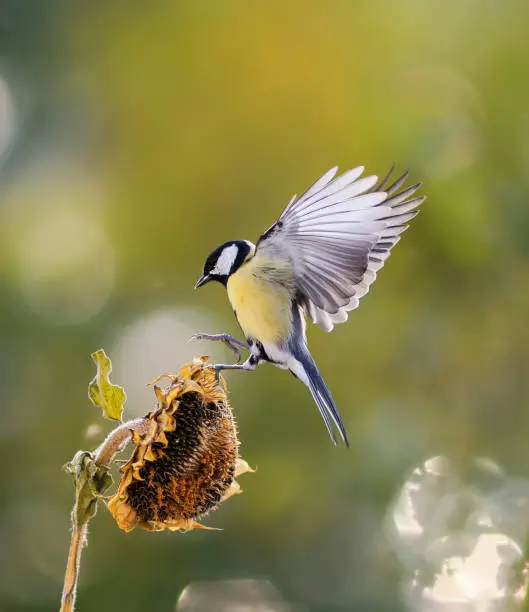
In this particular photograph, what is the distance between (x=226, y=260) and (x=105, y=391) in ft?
1.26

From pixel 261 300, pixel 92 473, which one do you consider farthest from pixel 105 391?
pixel 261 300

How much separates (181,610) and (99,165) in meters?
1.60

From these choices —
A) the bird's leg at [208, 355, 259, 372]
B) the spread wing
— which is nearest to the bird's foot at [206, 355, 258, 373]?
the bird's leg at [208, 355, 259, 372]

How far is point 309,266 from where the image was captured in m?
1.66

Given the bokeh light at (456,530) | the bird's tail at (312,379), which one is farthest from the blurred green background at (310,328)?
the bird's tail at (312,379)

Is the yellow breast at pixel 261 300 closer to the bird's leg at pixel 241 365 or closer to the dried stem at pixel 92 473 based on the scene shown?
the bird's leg at pixel 241 365

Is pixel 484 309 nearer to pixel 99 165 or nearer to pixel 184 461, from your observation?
pixel 99 165

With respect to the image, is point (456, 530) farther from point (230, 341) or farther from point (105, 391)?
point (105, 391)

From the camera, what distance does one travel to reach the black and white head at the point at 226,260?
1670 mm

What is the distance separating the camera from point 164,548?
3086 mm

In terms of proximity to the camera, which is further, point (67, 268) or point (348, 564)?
point (67, 268)

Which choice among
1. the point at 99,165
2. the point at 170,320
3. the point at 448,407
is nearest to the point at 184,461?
the point at 170,320

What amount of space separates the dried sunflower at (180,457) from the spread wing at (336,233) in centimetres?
25

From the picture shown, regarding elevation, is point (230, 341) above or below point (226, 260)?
below
